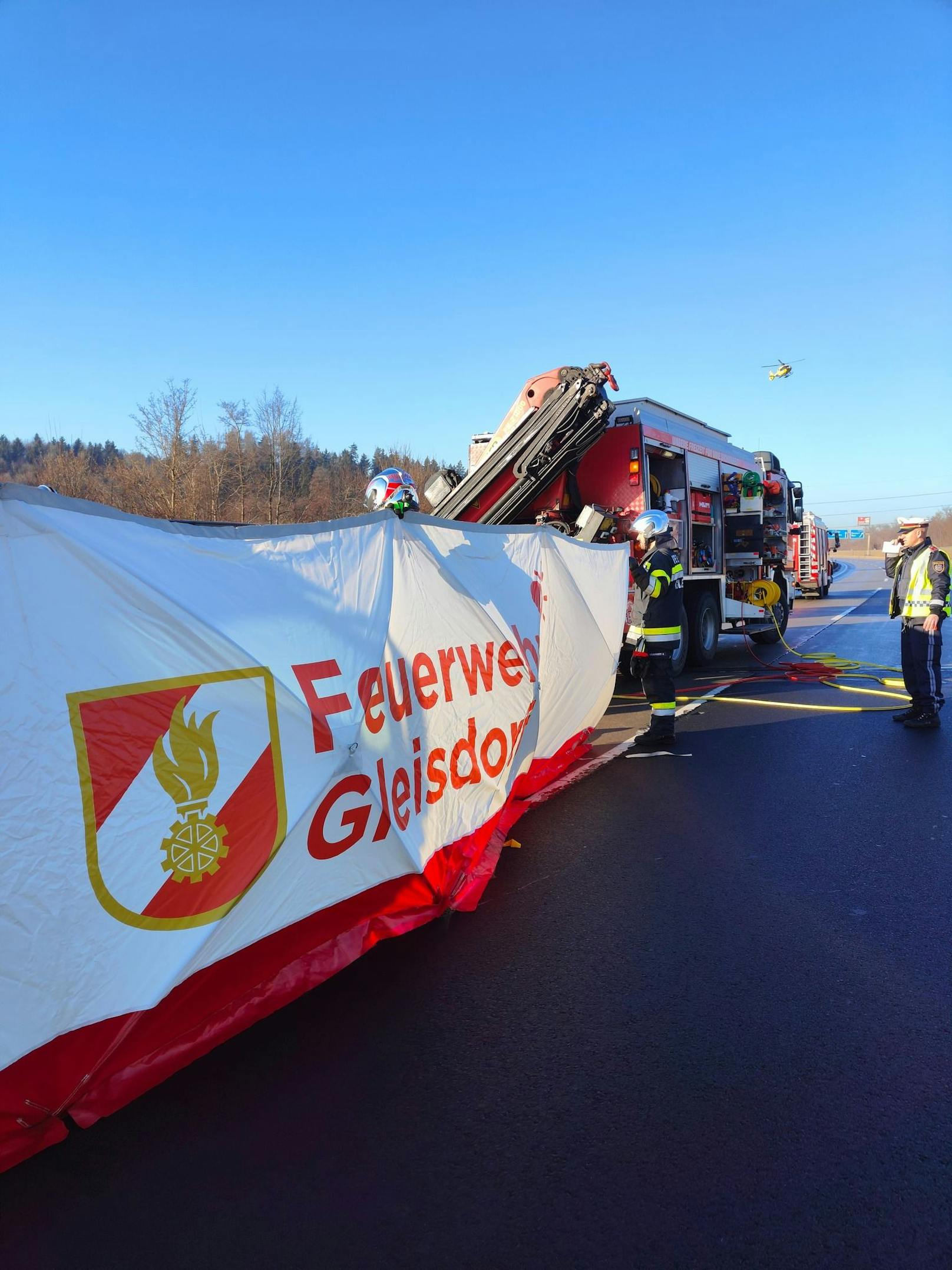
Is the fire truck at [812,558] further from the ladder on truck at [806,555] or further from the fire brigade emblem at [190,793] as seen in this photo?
the fire brigade emblem at [190,793]

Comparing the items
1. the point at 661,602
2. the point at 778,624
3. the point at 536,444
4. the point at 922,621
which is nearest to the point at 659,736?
the point at 661,602

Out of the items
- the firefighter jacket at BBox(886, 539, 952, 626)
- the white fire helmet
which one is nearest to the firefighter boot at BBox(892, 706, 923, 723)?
the firefighter jacket at BBox(886, 539, 952, 626)

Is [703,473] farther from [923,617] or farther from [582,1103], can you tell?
[582,1103]

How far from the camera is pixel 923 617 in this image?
301 inches

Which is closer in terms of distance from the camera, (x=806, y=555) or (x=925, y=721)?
(x=925, y=721)

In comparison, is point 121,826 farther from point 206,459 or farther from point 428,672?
point 206,459

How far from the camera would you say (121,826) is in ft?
8.00

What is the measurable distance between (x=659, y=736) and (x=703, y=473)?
620cm

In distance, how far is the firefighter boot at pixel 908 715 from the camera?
295 inches

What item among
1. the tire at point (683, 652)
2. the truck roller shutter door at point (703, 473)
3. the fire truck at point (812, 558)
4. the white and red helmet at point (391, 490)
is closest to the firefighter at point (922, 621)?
the tire at point (683, 652)

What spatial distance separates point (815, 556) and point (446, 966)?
93.5ft

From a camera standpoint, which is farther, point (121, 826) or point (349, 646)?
point (349, 646)

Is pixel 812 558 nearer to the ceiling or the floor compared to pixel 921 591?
nearer to the ceiling

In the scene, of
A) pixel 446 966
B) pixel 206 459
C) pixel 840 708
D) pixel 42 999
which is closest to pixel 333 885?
pixel 446 966
